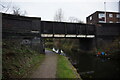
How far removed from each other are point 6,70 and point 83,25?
16.7 meters

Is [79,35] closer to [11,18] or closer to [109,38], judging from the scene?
[109,38]

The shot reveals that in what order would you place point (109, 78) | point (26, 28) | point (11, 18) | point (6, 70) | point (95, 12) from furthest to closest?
1. point (95, 12)
2. point (26, 28)
3. point (11, 18)
4. point (109, 78)
5. point (6, 70)

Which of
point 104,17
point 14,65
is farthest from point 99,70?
point 104,17

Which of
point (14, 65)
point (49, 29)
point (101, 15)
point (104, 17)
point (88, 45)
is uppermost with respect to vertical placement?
point (101, 15)

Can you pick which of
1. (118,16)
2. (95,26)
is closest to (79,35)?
(95,26)

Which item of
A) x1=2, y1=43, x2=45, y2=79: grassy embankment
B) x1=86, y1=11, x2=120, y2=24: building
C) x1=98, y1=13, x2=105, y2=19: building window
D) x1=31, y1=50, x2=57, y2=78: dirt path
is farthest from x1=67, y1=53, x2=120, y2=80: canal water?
x1=98, y1=13, x2=105, y2=19: building window

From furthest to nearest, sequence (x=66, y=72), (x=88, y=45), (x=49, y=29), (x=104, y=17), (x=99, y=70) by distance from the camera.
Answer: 1. (x=104, y=17)
2. (x=88, y=45)
3. (x=49, y=29)
4. (x=99, y=70)
5. (x=66, y=72)

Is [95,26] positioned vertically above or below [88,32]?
above

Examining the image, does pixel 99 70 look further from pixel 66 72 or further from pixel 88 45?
pixel 88 45

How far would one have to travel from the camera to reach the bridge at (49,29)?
11789mm

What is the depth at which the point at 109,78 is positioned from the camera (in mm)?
7344

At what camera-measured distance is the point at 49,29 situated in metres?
15.7

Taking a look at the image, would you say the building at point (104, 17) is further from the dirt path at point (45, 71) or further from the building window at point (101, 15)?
the dirt path at point (45, 71)

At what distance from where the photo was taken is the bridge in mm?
11789
